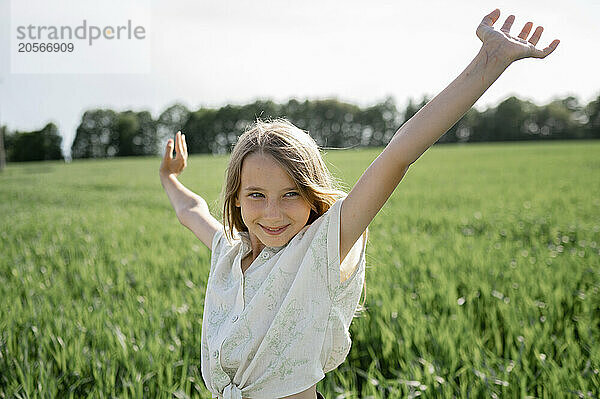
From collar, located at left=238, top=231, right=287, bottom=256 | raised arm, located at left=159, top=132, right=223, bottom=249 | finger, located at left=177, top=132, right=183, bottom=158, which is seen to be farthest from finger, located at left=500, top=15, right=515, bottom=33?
finger, located at left=177, top=132, right=183, bottom=158

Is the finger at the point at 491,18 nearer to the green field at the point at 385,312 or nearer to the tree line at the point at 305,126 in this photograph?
the green field at the point at 385,312

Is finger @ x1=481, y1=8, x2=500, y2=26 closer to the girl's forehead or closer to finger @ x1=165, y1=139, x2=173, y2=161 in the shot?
the girl's forehead

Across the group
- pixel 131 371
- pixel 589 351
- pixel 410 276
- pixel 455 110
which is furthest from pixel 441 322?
pixel 455 110

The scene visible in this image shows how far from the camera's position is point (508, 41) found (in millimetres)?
1217

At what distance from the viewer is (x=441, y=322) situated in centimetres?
289

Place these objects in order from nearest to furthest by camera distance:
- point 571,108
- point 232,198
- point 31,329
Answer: point 232,198 < point 31,329 < point 571,108

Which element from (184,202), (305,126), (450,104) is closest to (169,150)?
(184,202)

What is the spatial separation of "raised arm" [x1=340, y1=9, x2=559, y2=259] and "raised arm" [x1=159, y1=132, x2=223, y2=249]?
0.76 metres

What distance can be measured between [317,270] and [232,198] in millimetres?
355

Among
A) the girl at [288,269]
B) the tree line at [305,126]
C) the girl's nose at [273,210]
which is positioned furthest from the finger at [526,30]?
the tree line at [305,126]

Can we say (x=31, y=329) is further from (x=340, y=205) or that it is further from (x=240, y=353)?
(x=340, y=205)

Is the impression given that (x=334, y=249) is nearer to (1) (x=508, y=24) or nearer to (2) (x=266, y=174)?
(2) (x=266, y=174)

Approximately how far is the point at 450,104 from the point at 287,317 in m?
0.66

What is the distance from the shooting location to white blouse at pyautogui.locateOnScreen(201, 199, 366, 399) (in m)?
1.45
